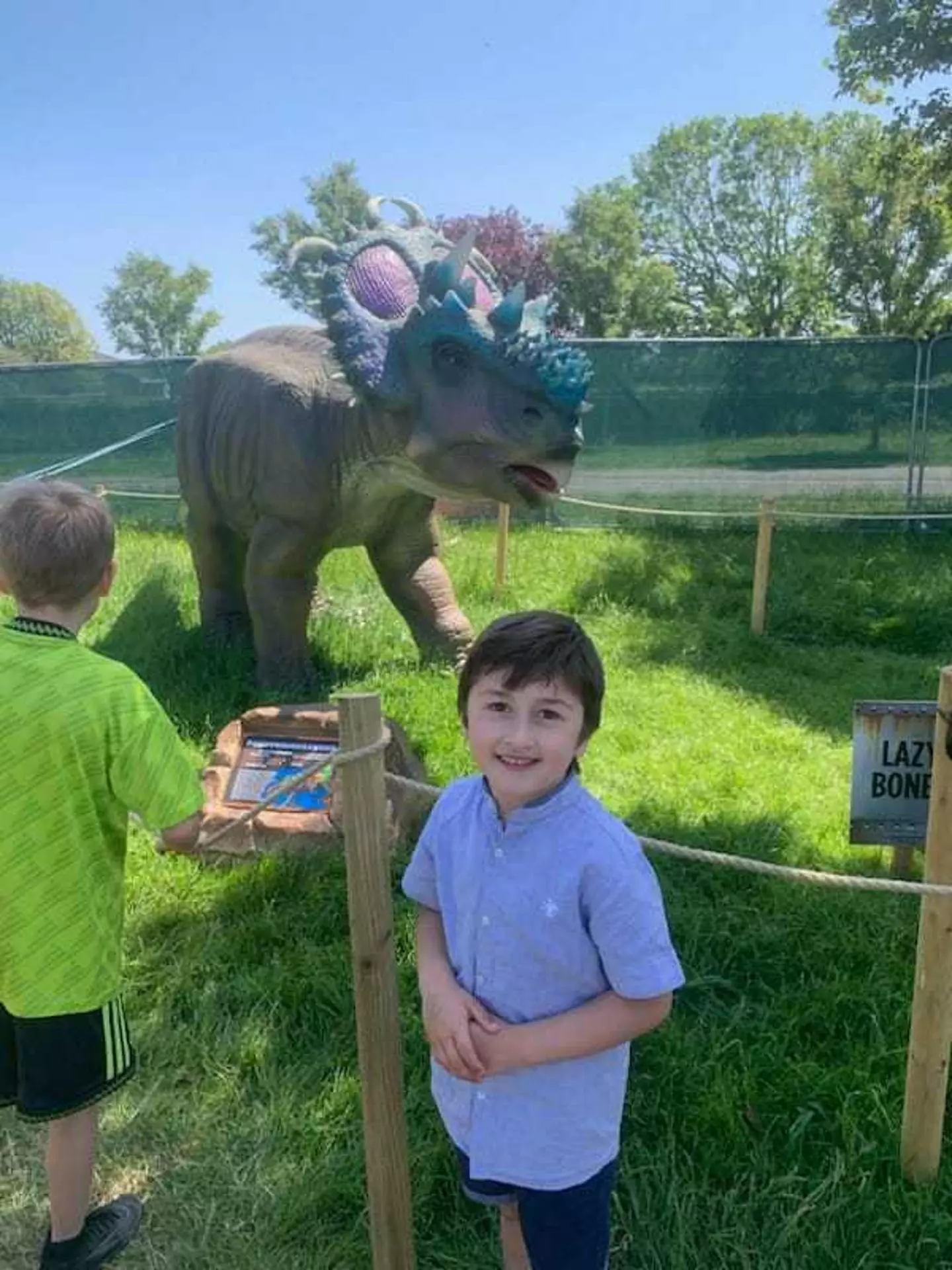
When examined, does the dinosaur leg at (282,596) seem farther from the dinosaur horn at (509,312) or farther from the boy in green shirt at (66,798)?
the boy in green shirt at (66,798)

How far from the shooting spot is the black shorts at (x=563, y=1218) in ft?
5.15

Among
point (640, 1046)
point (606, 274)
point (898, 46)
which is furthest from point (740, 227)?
point (640, 1046)

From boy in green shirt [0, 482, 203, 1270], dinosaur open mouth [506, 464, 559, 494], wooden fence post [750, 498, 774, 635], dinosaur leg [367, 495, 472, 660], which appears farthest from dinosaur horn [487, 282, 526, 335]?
wooden fence post [750, 498, 774, 635]

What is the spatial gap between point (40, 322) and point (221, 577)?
195ft

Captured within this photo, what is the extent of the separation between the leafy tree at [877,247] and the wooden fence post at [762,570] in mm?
21422

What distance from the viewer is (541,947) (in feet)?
4.81

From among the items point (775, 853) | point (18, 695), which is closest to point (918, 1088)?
point (775, 853)

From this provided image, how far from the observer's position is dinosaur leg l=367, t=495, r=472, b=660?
16.5 ft

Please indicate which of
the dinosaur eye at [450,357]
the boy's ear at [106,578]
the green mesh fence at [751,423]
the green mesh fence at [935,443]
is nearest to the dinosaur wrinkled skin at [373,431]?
the dinosaur eye at [450,357]

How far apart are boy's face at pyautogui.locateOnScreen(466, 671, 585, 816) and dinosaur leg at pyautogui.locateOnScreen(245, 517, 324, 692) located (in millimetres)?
3240

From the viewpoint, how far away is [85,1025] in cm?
192

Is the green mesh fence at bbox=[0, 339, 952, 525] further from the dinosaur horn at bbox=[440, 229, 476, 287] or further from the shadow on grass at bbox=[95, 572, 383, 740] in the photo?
the dinosaur horn at bbox=[440, 229, 476, 287]

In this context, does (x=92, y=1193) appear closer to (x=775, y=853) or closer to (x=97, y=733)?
(x=97, y=733)

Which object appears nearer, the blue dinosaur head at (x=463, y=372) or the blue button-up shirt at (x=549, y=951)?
the blue button-up shirt at (x=549, y=951)
